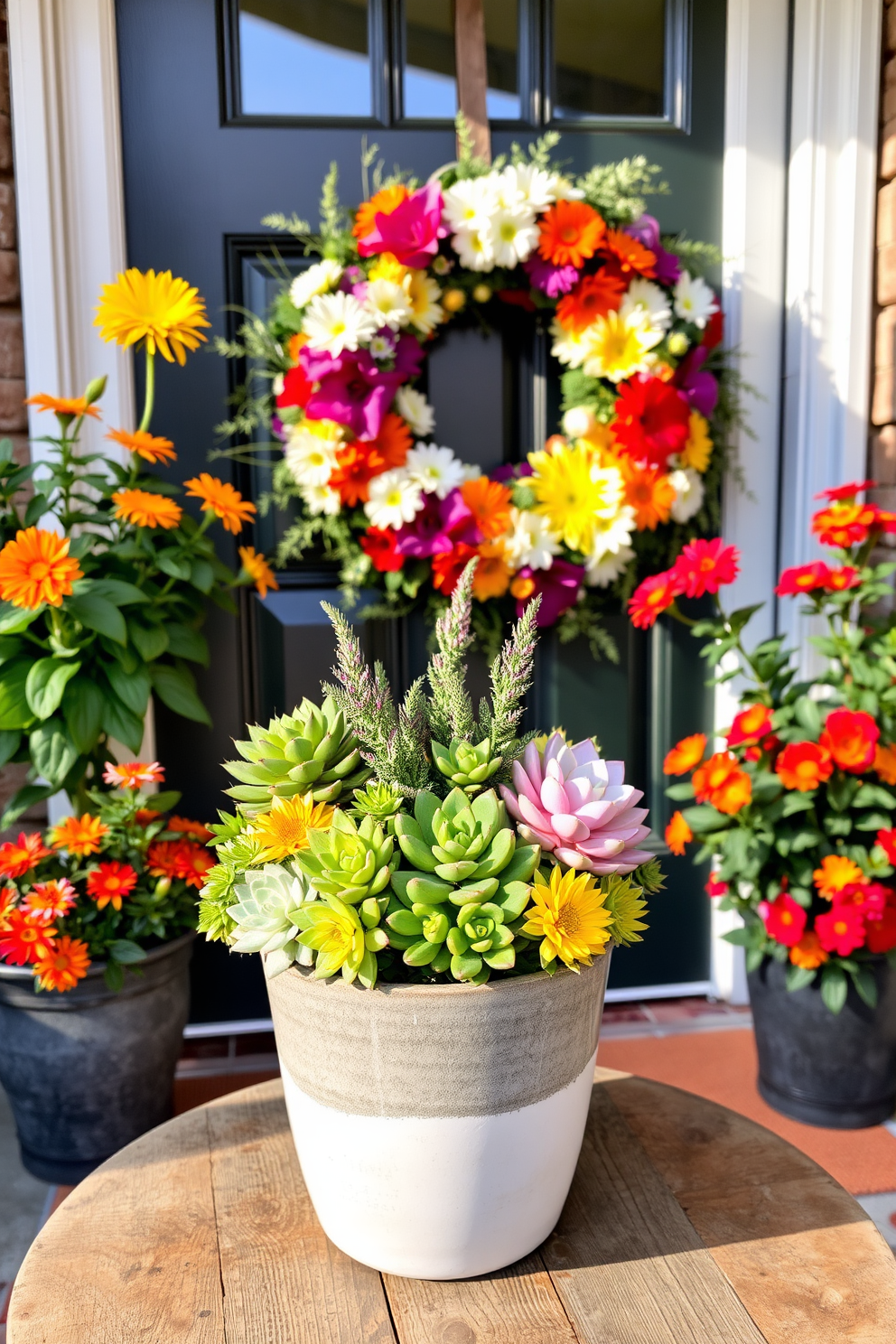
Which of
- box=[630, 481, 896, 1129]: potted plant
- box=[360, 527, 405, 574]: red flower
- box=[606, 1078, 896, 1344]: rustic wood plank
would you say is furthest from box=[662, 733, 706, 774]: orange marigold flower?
box=[606, 1078, 896, 1344]: rustic wood plank

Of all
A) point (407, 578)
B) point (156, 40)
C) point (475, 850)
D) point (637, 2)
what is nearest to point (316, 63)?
point (156, 40)

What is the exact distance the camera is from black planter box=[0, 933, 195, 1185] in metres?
1.38

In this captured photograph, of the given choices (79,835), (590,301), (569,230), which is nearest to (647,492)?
(590,301)

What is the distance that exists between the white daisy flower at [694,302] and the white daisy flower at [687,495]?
0.79 ft

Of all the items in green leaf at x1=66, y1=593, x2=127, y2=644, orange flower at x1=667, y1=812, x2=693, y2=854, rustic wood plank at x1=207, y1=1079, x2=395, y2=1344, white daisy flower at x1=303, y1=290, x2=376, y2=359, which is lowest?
rustic wood plank at x1=207, y1=1079, x2=395, y2=1344

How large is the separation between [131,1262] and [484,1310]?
235mm

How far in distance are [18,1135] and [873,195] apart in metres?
2.01

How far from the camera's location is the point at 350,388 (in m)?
1.58

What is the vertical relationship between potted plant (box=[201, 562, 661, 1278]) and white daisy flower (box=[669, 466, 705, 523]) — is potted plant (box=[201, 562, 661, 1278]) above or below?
below

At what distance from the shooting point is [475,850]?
0.60 m

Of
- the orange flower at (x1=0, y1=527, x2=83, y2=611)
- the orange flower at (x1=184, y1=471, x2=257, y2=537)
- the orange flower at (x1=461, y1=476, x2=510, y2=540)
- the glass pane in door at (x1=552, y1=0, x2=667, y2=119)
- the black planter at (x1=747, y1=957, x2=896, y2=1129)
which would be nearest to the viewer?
the orange flower at (x1=0, y1=527, x2=83, y2=611)

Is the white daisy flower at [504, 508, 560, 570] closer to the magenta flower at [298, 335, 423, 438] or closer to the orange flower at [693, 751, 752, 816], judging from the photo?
the magenta flower at [298, 335, 423, 438]

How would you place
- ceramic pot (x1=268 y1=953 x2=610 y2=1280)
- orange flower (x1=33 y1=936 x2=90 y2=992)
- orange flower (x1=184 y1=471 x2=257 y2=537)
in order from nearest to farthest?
ceramic pot (x1=268 y1=953 x2=610 y2=1280)
orange flower (x1=33 y1=936 x2=90 y2=992)
orange flower (x1=184 y1=471 x2=257 y2=537)

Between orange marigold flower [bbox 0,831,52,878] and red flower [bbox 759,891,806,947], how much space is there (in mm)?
1025
